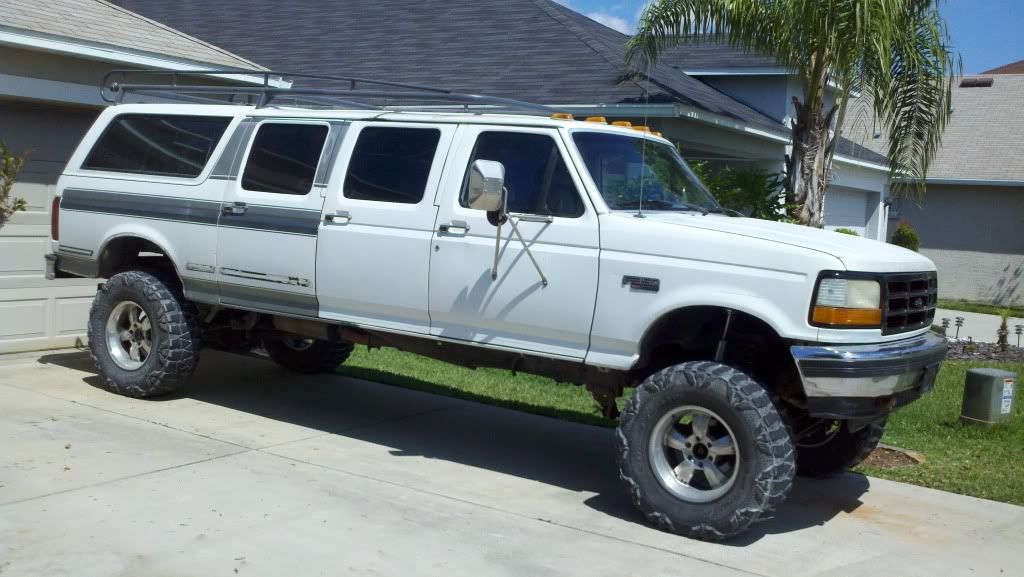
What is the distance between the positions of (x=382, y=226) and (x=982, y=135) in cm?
2677

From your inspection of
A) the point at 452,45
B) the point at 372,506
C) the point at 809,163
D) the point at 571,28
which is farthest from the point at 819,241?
the point at 452,45

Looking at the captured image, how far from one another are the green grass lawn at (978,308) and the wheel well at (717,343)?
62.5ft

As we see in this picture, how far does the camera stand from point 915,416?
31.7 feet

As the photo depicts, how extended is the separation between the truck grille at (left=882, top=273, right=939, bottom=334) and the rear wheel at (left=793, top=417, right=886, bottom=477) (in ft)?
2.93

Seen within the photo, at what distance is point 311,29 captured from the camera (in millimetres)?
18391

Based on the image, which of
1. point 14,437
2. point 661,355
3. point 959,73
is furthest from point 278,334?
point 959,73

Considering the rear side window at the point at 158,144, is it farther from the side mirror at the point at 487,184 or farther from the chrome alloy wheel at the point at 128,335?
the side mirror at the point at 487,184

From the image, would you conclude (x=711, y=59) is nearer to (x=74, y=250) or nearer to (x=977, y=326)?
(x=977, y=326)

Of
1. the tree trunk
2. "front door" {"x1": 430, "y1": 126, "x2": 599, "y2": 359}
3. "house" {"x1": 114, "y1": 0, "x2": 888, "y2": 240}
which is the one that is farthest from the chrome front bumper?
"house" {"x1": 114, "y1": 0, "x2": 888, "y2": 240}

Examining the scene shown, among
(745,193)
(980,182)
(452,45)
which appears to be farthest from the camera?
(980,182)

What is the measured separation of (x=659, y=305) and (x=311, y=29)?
13.8 m

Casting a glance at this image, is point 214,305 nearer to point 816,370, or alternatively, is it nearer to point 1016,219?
point 816,370

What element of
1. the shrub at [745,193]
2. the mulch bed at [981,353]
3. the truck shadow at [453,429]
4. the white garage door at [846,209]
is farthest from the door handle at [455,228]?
the white garage door at [846,209]

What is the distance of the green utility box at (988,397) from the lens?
8.99m
